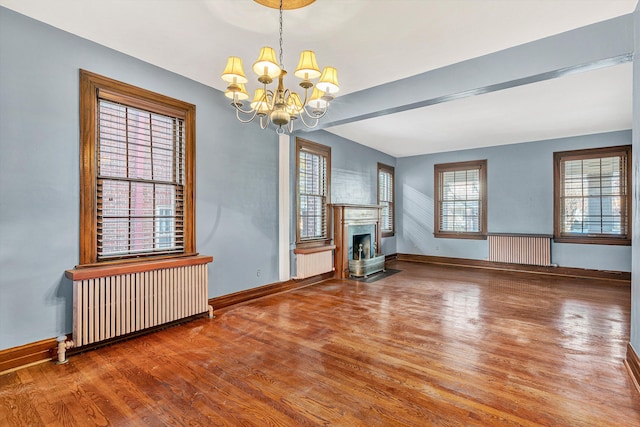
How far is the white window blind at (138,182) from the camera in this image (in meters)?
3.31

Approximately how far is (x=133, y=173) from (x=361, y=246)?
4.88m

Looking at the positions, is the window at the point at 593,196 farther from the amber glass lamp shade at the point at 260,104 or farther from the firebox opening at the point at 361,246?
the amber glass lamp shade at the point at 260,104

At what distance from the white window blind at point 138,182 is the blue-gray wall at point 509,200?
21.5 feet

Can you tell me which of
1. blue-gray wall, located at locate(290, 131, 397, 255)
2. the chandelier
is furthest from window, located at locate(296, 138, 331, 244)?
the chandelier

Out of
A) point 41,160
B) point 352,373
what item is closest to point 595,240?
point 352,373

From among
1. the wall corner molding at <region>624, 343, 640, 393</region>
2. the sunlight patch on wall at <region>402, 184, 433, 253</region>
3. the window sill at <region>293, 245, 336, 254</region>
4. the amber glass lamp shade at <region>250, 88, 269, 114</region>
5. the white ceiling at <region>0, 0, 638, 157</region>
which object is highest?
the white ceiling at <region>0, 0, 638, 157</region>

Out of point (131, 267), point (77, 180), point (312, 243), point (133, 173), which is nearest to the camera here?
point (77, 180)

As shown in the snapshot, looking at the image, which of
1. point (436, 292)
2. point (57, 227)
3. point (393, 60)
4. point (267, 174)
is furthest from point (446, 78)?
point (57, 227)

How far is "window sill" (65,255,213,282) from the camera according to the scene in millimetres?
2926

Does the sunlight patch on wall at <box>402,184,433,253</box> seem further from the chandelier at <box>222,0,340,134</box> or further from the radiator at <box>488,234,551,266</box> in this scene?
the chandelier at <box>222,0,340,134</box>

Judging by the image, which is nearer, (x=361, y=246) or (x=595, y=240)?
(x=595, y=240)

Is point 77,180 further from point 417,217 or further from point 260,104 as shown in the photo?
point 417,217

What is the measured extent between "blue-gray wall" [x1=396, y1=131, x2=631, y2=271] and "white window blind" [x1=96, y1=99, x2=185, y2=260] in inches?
258

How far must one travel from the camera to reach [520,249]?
7.12m
